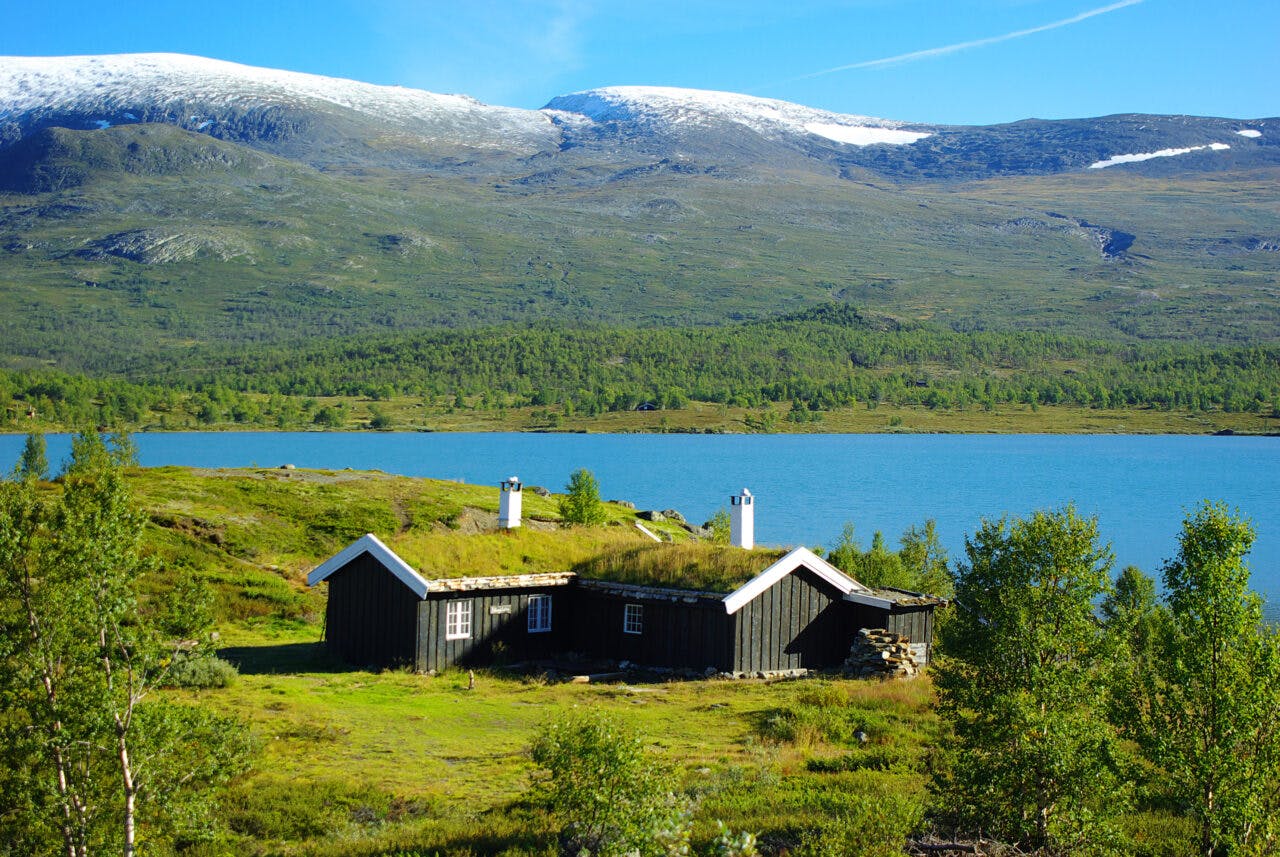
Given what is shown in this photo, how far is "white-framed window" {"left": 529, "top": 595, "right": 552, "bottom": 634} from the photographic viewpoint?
104 feet

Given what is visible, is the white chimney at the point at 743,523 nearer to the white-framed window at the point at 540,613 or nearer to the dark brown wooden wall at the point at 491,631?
the dark brown wooden wall at the point at 491,631

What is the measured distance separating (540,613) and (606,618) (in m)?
1.83

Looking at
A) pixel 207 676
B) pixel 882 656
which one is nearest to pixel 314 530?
pixel 207 676

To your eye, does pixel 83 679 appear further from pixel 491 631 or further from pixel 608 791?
pixel 491 631

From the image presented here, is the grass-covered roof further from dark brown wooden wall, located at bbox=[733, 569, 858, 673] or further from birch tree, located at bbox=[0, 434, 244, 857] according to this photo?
birch tree, located at bbox=[0, 434, 244, 857]

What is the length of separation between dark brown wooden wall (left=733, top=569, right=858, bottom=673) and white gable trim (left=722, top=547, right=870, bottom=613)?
0.62 ft

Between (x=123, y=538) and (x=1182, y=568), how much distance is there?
1272 centimetres

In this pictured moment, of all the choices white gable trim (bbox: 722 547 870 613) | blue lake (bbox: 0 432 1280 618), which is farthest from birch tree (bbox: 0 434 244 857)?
blue lake (bbox: 0 432 1280 618)

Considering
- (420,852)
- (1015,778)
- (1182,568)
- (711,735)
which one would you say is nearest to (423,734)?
(711,735)

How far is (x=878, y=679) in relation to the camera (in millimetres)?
28891

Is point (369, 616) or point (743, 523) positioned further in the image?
point (743, 523)

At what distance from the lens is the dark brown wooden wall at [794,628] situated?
1166 inches

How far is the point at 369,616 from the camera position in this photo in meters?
30.6

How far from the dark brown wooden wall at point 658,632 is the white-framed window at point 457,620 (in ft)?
11.2
